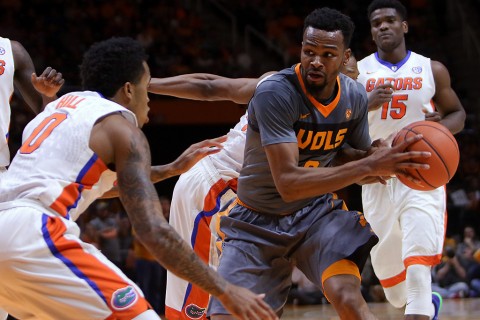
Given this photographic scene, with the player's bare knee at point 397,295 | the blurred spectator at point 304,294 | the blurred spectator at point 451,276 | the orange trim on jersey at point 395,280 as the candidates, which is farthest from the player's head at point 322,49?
the blurred spectator at point 451,276

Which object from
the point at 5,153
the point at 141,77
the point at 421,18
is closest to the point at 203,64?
the point at 421,18

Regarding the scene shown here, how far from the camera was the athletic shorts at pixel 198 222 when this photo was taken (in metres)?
5.78

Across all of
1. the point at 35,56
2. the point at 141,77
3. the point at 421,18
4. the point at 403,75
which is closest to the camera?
the point at 141,77

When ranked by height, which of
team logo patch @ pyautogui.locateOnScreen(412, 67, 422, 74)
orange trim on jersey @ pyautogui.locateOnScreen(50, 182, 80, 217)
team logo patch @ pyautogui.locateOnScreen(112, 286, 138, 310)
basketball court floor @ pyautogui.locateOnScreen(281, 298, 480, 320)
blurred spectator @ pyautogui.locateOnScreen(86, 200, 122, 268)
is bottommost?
basketball court floor @ pyautogui.locateOnScreen(281, 298, 480, 320)

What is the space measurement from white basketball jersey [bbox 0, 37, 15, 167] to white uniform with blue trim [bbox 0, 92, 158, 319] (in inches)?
59.3

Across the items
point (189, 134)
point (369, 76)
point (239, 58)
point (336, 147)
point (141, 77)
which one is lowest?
point (189, 134)

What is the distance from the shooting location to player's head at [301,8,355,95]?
455 cm

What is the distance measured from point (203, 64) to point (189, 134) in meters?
1.24

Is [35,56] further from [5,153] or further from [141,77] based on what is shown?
[141,77]

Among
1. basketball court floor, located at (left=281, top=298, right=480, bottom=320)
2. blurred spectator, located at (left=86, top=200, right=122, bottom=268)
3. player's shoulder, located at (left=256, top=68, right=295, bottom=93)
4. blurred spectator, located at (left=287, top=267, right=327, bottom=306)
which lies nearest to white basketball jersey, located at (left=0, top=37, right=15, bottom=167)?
player's shoulder, located at (left=256, top=68, right=295, bottom=93)

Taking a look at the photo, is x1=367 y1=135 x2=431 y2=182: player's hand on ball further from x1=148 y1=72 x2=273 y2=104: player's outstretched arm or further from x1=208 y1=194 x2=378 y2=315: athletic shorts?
x1=148 y1=72 x2=273 y2=104: player's outstretched arm

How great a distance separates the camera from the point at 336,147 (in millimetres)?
4738

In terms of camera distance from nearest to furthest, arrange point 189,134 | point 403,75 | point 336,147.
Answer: point 336,147 < point 403,75 < point 189,134

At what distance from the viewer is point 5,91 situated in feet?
17.5
